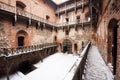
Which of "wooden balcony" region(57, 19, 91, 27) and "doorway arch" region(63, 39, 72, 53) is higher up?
"wooden balcony" region(57, 19, 91, 27)

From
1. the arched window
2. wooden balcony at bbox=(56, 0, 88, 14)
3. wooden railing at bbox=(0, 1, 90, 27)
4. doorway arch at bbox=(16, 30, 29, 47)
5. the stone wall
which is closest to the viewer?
the stone wall

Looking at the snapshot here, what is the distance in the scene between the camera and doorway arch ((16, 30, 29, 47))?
531 inches

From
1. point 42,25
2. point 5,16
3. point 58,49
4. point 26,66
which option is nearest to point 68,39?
point 58,49

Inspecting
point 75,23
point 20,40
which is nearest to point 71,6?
point 75,23

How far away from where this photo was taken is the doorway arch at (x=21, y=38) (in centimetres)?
1348

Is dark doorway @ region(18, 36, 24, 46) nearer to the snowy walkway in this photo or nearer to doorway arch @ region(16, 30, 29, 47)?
doorway arch @ region(16, 30, 29, 47)

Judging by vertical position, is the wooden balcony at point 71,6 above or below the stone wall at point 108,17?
above

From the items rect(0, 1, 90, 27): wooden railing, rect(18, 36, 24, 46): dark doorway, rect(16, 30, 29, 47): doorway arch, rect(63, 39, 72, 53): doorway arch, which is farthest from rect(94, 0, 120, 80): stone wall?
rect(63, 39, 72, 53): doorway arch

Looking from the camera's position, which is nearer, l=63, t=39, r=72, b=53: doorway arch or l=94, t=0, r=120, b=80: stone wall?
l=94, t=0, r=120, b=80: stone wall

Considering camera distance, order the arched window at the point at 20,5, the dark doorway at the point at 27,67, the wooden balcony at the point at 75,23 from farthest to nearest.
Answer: the wooden balcony at the point at 75,23 < the arched window at the point at 20,5 < the dark doorway at the point at 27,67

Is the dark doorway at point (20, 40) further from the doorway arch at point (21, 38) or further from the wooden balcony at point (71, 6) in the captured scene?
the wooden balcony at point (71, 6)

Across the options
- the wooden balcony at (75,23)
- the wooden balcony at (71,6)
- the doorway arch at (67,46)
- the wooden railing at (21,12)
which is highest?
the wooden balcony at (71,6)

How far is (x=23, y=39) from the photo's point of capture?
14.5 meters

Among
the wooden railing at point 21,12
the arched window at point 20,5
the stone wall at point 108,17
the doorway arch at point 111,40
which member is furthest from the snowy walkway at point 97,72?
the arched window at point 20,5
